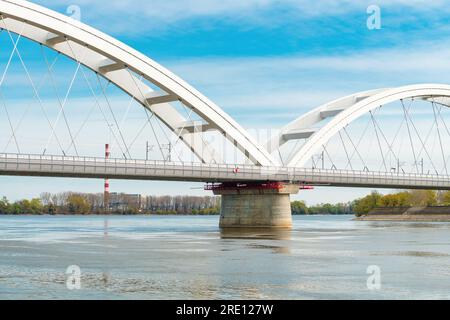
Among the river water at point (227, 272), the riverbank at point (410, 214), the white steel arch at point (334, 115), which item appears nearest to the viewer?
the river water at point (227, 272)

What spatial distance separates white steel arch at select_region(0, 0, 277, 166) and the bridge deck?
6.51 feet

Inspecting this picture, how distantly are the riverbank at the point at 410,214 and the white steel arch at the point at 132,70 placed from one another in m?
56.8

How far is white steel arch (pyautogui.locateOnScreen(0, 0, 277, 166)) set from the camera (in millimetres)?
49781

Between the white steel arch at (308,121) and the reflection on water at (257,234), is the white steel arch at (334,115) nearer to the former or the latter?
the white steel arch at (308,121)

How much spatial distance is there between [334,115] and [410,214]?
191 feet

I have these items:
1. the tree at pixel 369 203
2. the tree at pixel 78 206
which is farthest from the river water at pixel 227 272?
the tree at pixel 78 206

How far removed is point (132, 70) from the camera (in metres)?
56.2

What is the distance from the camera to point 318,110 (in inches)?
2832

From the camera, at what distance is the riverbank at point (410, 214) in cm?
11519

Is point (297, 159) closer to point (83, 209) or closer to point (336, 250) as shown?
point (336, 250)

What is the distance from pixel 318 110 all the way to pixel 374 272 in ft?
151

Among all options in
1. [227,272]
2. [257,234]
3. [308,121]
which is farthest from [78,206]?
[227,272]

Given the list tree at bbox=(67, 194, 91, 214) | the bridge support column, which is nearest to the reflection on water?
the bridge support column
